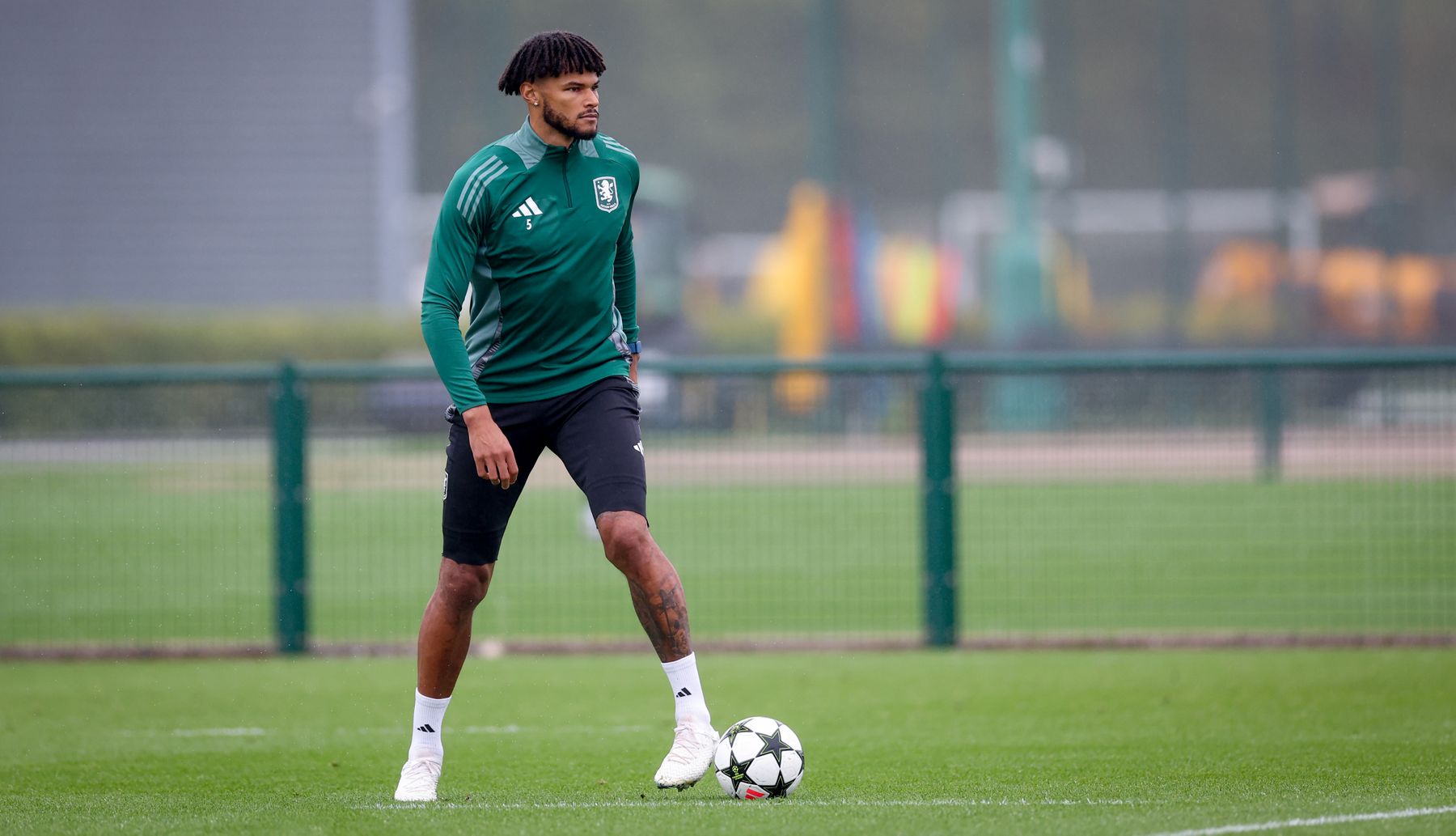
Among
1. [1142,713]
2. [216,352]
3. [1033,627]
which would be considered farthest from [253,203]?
[1142,713]

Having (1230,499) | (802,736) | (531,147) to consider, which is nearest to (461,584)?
(531,147)

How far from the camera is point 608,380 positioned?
5.20 metres

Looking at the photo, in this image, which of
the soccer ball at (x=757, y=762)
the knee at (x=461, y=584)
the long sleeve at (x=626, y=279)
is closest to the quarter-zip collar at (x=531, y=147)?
the long sleeve at (x=626, y=279)

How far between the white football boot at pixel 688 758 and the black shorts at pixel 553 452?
0.68 metres

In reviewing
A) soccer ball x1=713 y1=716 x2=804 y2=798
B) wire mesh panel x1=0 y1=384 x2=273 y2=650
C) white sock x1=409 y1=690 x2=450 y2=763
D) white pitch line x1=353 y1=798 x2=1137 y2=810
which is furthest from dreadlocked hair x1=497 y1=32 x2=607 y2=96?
wire mesh panel x1=0 y1=384 x2=273 y2=650

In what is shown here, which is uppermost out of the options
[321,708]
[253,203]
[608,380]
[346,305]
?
[253,203]

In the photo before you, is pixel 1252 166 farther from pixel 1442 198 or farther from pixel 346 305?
pixel 346 305

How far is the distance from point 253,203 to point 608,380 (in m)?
33.2

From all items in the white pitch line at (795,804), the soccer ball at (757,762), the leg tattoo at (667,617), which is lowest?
the white pitch line at (795,804)

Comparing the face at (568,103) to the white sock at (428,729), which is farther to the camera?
the white sock at (428,729)

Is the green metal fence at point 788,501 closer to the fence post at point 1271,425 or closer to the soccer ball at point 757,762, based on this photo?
the fence post at point 1271,425


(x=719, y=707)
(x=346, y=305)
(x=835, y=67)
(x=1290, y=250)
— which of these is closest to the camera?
(x=719, y=707)

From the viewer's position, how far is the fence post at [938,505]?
29.7 feet

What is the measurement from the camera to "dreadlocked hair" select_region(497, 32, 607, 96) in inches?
197
